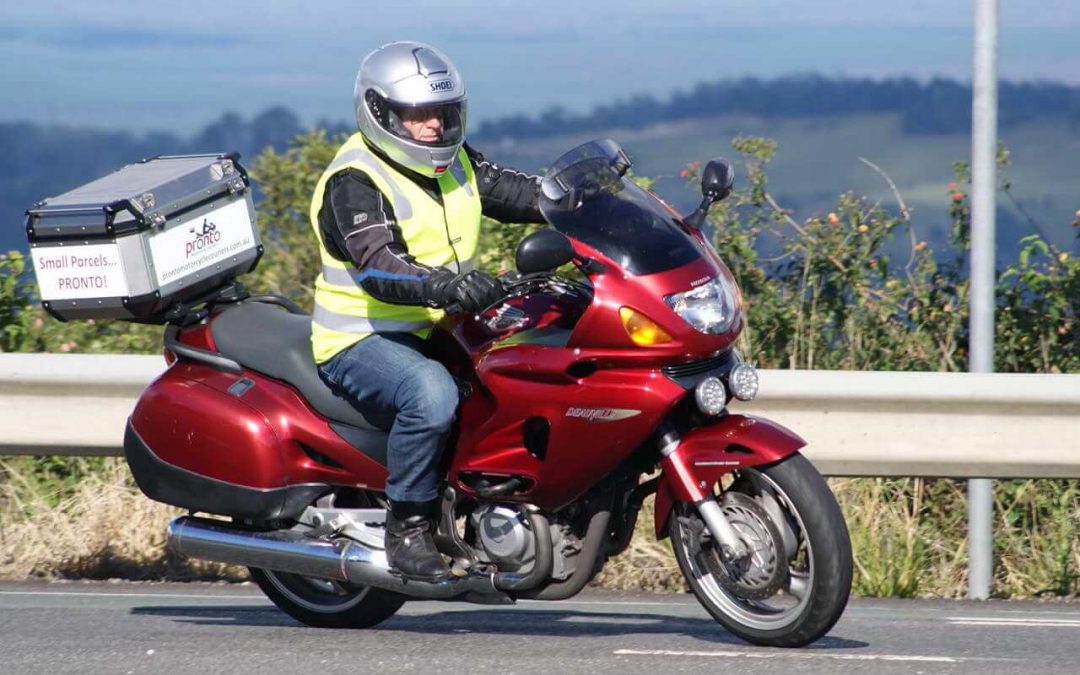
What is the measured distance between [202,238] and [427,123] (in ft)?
3.63

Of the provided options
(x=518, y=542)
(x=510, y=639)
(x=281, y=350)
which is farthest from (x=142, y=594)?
(x=518, y=542)

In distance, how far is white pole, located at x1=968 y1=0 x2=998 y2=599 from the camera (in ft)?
24.7

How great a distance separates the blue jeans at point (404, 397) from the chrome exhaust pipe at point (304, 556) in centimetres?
27

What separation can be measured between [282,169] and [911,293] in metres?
4.84

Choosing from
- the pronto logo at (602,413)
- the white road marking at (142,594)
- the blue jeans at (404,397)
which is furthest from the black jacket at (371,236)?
the white road marking at (142,594)

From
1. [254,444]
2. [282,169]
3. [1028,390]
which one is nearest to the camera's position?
[254,444]

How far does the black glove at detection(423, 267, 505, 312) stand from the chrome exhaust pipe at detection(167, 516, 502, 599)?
969 mm

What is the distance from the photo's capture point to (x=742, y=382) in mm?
5484

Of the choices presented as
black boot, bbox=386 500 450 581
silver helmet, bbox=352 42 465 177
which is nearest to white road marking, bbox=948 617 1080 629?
black boot, bbox=386 500 450 581

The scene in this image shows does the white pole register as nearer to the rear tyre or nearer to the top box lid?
the rear tyre

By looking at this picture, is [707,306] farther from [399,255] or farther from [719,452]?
[399,255]

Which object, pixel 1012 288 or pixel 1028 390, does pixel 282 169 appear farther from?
pixel 1028 390

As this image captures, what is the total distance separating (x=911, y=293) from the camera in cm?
918

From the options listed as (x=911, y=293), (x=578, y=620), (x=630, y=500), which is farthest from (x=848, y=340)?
(x=630, y=500)
